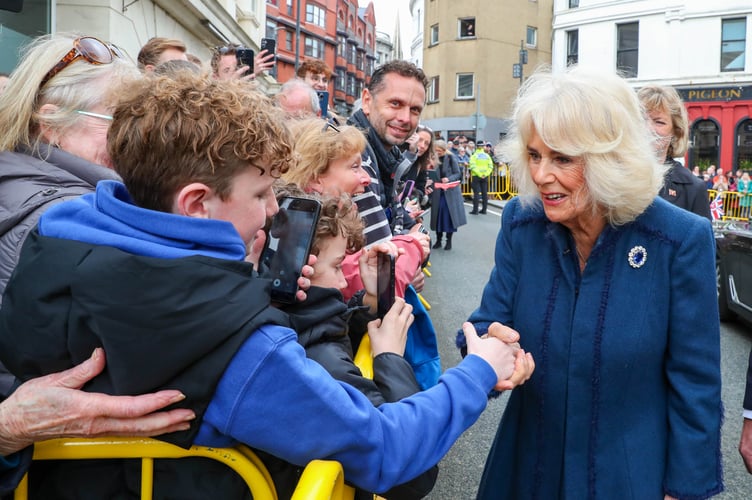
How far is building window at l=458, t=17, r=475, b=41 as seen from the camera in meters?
37.8

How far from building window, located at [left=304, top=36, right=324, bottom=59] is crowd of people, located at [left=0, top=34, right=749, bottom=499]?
2488 inches

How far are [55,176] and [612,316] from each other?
1.84 m

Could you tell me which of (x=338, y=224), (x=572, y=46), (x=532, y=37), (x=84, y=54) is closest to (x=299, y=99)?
(x=84, y=54)

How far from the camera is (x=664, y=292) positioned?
1.91 metres

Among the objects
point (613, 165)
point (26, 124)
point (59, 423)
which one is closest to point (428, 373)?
point (613, 165)

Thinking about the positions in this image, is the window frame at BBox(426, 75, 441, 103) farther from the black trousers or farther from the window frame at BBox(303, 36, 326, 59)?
the window frame at BBox(303, 36, 326, 59)

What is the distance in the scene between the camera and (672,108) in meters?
3.83

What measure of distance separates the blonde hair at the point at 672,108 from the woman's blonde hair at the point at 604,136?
207cm

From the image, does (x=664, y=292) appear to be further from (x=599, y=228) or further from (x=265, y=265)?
(x=265, y=265)

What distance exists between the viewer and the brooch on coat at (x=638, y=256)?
193 centimetres

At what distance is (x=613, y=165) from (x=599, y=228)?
0.26 metres

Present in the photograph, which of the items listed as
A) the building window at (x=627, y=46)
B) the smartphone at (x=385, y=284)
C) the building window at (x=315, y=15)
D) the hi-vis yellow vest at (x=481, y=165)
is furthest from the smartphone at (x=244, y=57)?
the building window at (x=315, y=15)

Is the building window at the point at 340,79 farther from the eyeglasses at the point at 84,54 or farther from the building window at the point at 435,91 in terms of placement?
the eyeglasses at the point at 84,54

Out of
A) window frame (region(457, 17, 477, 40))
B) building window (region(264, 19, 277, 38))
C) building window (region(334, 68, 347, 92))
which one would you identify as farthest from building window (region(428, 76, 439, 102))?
building window (region(334, 68, 347, 92))
